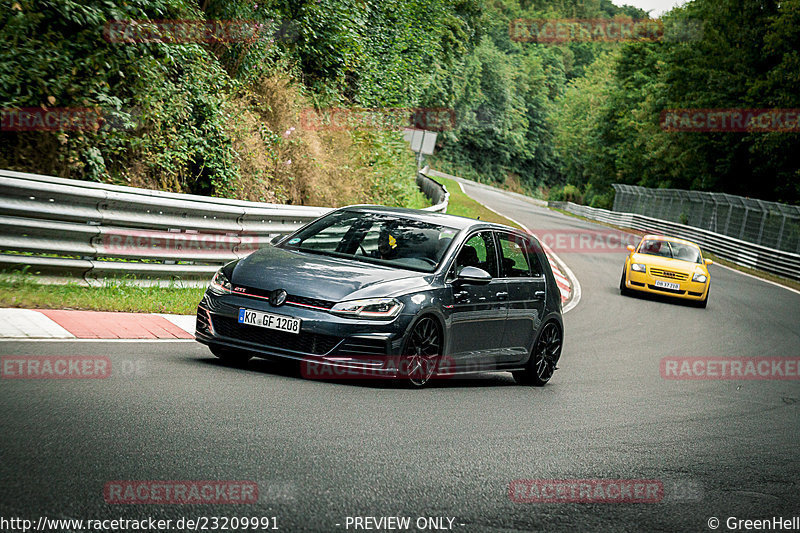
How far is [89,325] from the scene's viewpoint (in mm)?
9016

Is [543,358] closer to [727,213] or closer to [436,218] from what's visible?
[436,218]

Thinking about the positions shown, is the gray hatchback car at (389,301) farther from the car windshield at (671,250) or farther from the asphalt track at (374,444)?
the car windshield at (671,250)

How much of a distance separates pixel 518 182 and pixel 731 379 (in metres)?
109

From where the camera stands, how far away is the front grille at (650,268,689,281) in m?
22.6

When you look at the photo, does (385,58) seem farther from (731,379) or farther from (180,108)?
(731,379)

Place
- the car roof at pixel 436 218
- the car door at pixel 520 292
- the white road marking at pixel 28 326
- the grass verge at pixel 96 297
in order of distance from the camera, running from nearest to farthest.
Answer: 1. the white road marking at pixel 28 326
2. the car roof at pixel 436 218
3. the grass verge at pixel 96 297
4. the car door at pixel 520 292

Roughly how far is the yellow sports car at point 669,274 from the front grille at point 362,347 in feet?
53.3

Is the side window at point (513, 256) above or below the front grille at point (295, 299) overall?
above

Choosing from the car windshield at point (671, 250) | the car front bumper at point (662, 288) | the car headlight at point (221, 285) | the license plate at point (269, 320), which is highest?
the car headlight at point (221, 285)

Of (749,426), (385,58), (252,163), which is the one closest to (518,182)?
(385,58)

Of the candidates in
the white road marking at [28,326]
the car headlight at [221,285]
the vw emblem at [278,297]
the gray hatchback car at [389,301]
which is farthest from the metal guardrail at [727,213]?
the white road marking at [28,326]

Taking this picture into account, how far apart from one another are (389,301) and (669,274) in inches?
639

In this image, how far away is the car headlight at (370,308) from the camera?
7680 mm

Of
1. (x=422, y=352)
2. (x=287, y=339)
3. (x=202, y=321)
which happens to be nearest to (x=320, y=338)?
(x=287, y=339)
